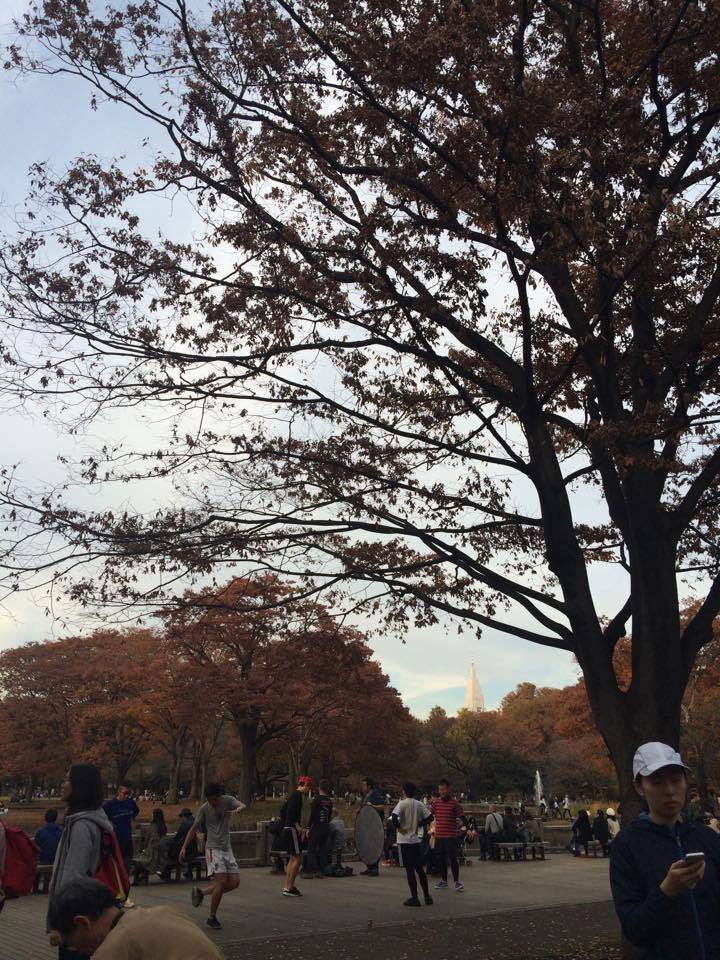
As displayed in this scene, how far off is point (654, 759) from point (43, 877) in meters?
13.5

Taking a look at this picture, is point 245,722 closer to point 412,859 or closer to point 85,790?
point 412,859

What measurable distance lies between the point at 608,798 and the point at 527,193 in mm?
61558

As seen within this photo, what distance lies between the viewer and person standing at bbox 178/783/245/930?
938 cm

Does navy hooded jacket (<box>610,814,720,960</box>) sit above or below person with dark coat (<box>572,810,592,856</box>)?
above

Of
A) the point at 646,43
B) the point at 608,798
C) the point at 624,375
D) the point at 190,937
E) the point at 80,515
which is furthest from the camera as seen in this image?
the point at 608,798

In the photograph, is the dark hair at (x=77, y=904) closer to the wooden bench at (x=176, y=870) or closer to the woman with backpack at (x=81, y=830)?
the woman with backpack at (x=81, y=830)

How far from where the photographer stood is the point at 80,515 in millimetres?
Answer: 8578

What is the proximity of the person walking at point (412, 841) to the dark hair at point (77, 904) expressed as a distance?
944 centimetres

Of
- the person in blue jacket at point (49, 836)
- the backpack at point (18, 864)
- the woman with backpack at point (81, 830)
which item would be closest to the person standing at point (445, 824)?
the person in blue jacket at point (49, 836)

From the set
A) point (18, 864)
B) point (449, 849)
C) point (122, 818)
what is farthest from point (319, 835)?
point (18, 864)

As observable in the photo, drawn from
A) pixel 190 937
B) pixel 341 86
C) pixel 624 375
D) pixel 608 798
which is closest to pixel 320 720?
pixel 624 375

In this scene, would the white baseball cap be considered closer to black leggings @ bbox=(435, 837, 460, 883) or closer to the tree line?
the tree line

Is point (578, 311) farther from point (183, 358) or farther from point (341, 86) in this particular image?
point (183, 358)

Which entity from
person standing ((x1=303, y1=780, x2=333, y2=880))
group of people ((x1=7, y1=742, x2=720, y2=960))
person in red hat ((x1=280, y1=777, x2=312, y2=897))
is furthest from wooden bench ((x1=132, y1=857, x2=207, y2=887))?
group of people ((x1=7, y1=742, x2=720, y2=960))
